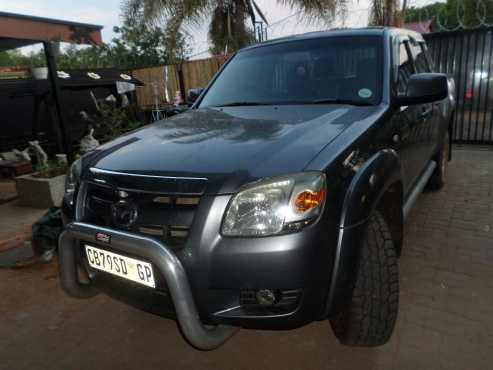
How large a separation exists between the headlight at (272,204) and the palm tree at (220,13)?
7.25m

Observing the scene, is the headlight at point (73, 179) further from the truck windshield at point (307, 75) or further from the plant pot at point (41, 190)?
the plant pot at point (41, 190)

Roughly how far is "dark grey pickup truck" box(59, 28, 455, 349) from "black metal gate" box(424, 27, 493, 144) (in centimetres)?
524

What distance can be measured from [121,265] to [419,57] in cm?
327

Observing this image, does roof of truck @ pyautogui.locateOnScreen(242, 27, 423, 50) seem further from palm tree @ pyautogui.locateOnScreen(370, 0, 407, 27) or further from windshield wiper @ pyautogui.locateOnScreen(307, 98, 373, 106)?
palm tree @ pyautogui.locateOnScreen(370, 0, 407, 27)

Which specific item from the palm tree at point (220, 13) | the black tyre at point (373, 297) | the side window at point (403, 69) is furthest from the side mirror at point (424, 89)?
the palm tree at point (220, 13)

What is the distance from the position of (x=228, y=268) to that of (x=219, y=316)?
22cm

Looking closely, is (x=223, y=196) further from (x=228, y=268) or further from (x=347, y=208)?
(x=347, y=208)

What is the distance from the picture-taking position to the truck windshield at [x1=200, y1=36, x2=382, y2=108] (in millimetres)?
2512

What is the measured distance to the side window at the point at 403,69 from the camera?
2.62 meters

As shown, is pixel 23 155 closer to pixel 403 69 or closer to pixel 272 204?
pixel 403 69

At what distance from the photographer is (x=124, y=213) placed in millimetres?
1771

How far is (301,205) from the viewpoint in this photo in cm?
157

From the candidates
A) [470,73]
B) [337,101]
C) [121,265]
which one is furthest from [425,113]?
[470,73]

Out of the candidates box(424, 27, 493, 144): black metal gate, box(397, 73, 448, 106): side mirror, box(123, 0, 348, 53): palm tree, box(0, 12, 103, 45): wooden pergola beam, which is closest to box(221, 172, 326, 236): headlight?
box(397, 73, 448, 106): side mirror
